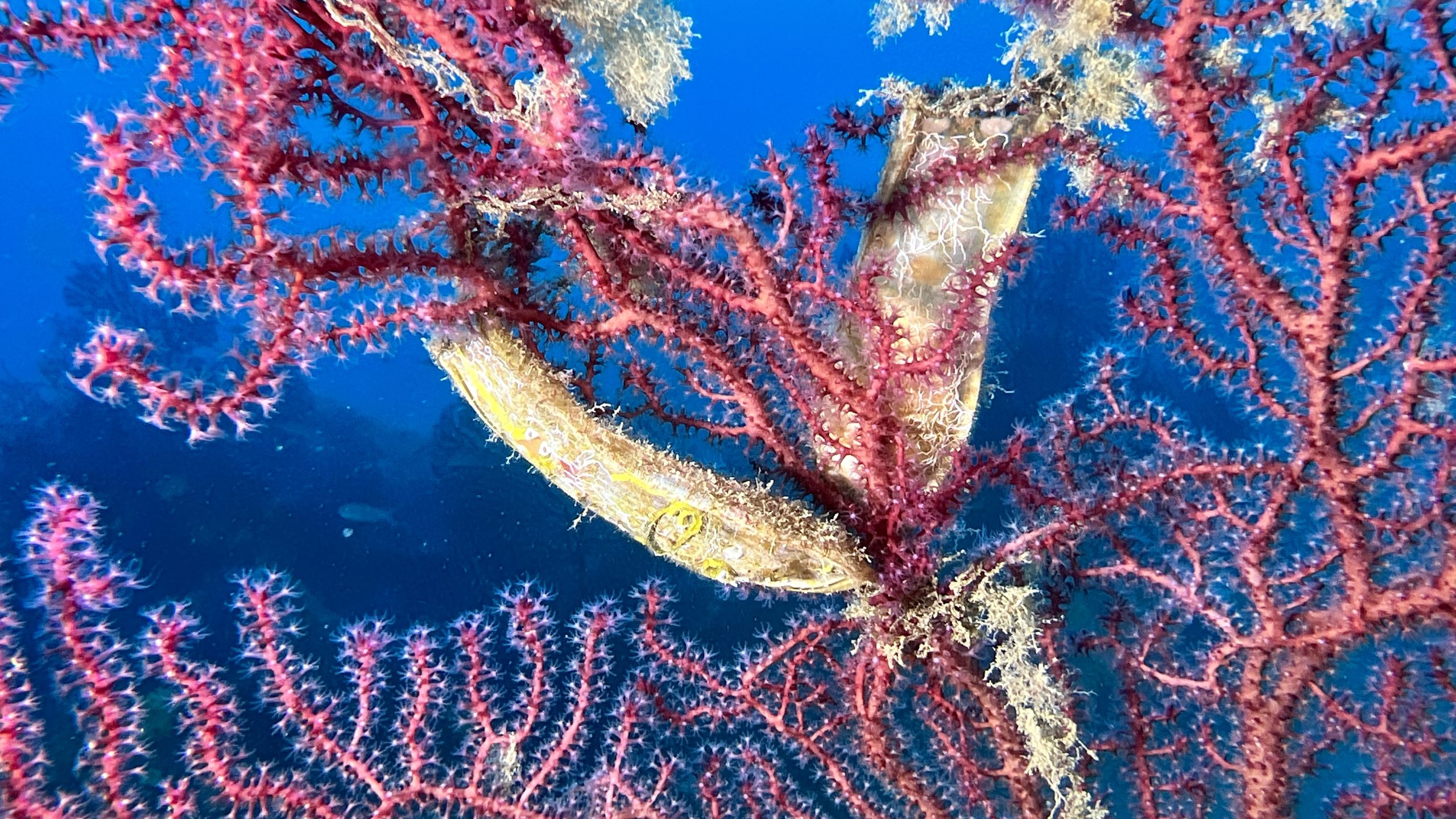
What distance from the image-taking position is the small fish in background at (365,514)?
48.3 feet

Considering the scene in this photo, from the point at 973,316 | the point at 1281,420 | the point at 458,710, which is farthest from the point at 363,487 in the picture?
the point at 1281,420

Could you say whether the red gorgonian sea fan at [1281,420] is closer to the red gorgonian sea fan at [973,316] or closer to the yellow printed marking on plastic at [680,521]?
the red gorgonian sea fan at [973,316]

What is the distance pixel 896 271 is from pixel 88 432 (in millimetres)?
20067

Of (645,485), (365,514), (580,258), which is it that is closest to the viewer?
(580,258)

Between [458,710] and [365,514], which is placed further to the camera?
[365,514]

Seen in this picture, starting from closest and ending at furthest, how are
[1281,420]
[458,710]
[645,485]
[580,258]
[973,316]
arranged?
[973,316]
[580,258]
[1281,420]
[645,485]
[458,710]

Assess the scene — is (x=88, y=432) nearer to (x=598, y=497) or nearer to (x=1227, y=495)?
(x=598, y=497)

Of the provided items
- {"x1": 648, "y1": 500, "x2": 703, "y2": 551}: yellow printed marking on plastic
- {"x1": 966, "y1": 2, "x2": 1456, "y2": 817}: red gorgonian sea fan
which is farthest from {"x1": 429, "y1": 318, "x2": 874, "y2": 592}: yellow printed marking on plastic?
{"x1": 966, "y1": 2, "x2": 1456, "y2": 817}: red gorgonian sea fan

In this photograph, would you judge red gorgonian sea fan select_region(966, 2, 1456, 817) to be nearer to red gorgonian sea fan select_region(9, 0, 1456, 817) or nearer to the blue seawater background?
red gorgonian sea fan select_region(9, 0, 1456, 817)

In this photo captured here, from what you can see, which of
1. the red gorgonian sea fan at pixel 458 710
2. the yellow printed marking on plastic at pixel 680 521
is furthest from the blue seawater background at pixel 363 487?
the red gorgonian sea fan at pixel 458 710

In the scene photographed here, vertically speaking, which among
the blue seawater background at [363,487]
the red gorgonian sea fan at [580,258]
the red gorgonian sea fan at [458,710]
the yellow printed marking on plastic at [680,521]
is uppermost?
the blue seawater background at [363,487]

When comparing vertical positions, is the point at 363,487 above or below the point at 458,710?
above

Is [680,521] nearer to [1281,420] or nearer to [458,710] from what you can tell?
[458,710]

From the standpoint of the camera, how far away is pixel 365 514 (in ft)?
49.1
